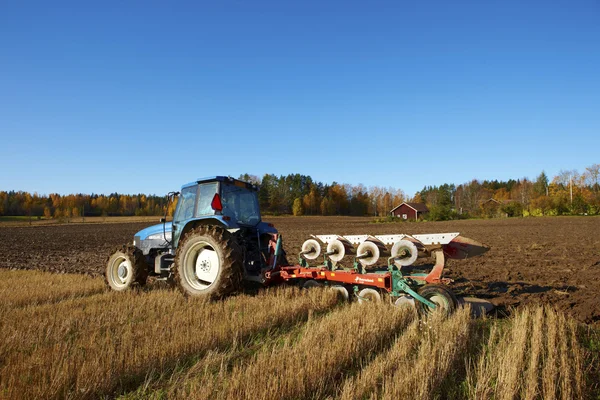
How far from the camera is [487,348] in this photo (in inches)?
161

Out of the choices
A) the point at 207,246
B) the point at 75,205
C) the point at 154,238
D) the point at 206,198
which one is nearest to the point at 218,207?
the point at 206,198

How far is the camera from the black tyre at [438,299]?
5.09 m

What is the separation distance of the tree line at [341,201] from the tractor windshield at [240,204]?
1981 inches

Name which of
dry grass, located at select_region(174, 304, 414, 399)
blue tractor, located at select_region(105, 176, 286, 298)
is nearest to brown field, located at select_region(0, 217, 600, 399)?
dry grass, located at select_region(174, 304, 414, 399)

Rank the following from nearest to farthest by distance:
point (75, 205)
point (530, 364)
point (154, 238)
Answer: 1. point (530, 364)
2. point (154, 238)
3. point (75, 205)

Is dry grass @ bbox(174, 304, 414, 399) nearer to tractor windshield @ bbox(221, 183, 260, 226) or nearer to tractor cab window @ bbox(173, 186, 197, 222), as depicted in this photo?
tractor windshield @ bbox(221, 183, 260, 226)

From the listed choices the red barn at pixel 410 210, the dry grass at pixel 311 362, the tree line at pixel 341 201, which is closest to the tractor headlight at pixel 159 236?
the dry grass at pixel 311 362

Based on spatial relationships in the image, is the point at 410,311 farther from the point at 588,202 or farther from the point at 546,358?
the point at 588,202

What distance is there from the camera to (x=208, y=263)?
6.57 meters

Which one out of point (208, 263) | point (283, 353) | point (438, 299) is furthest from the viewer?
point (208, 263)

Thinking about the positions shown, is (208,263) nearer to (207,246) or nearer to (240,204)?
(207,246)

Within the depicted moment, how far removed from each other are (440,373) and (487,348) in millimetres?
1130

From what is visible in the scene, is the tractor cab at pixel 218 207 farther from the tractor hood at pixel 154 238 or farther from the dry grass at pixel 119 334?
the dry grass at pixel 119 334

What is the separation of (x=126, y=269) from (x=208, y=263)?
244cm
